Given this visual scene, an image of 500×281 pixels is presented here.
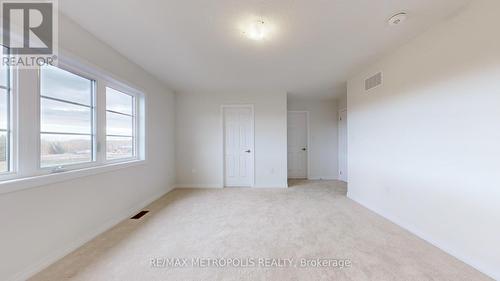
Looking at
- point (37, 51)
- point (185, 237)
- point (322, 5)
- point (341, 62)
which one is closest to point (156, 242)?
point (185, 237)

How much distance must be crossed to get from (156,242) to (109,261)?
1.50ft

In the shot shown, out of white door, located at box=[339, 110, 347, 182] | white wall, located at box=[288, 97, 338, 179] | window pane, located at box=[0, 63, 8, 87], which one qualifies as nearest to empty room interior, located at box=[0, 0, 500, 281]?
window pane, located at box=[0, 63, 8, 87]

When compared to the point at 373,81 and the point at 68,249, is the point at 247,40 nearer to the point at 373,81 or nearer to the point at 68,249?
the point at 373,81

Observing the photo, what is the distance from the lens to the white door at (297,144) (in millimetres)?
6164

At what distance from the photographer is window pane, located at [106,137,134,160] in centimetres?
294

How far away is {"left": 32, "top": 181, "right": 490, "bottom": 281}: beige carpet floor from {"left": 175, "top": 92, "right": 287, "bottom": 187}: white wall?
5.38ft

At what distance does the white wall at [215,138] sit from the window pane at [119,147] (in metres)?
1.63

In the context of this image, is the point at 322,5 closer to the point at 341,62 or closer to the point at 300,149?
the point at 341,62

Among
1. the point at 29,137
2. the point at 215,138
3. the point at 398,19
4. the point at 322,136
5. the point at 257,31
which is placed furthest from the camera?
the point at 322,136

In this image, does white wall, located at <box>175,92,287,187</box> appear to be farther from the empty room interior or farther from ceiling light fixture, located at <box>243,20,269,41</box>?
ceiling light fixture, located at <box>243,20,269,41</box>

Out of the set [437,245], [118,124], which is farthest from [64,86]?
[437,245]

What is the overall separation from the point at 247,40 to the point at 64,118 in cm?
227

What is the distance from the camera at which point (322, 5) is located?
185cm

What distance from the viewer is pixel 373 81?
329 cm
